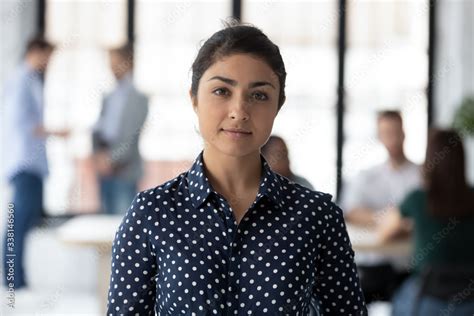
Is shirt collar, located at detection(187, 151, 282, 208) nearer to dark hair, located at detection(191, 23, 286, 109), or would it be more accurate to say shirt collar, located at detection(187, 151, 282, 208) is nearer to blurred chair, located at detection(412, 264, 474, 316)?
dark hair, located at detection(191, 23, 286, 109)

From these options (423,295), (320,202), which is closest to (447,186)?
(423,295)

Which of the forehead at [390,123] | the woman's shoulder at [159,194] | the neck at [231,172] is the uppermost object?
the neck at [231,172]

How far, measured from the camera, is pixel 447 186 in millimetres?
3330

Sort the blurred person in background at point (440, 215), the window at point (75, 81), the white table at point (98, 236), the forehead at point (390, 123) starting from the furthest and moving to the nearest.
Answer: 1. the window at point (75, 81)
2. the forehead at point (390, 123)
3. the white table at point (98, 236)
4. the blurred person in background at point (440, 215)

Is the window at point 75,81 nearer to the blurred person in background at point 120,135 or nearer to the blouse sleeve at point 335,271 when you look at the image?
the blurred person in background at point 120,135

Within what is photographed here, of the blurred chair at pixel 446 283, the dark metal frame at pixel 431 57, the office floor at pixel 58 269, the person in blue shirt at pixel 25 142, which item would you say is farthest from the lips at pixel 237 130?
the dark metal frame at pixel 431 57

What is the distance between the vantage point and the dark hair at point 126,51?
5212 mm

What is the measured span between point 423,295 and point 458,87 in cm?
289

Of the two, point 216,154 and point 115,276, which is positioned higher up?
point 216,154

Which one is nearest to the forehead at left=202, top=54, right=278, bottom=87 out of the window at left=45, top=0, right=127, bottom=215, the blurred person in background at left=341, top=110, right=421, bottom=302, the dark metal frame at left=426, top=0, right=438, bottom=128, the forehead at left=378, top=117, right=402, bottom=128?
the blurred person in background at left=341, top=110, right=421, bottom=302

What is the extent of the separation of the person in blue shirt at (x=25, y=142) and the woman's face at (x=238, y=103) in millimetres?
4194

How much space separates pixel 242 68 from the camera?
95 centimetres

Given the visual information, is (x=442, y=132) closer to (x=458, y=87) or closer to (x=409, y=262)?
(x=409, y=262)

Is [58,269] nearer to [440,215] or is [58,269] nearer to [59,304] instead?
[59,304]
